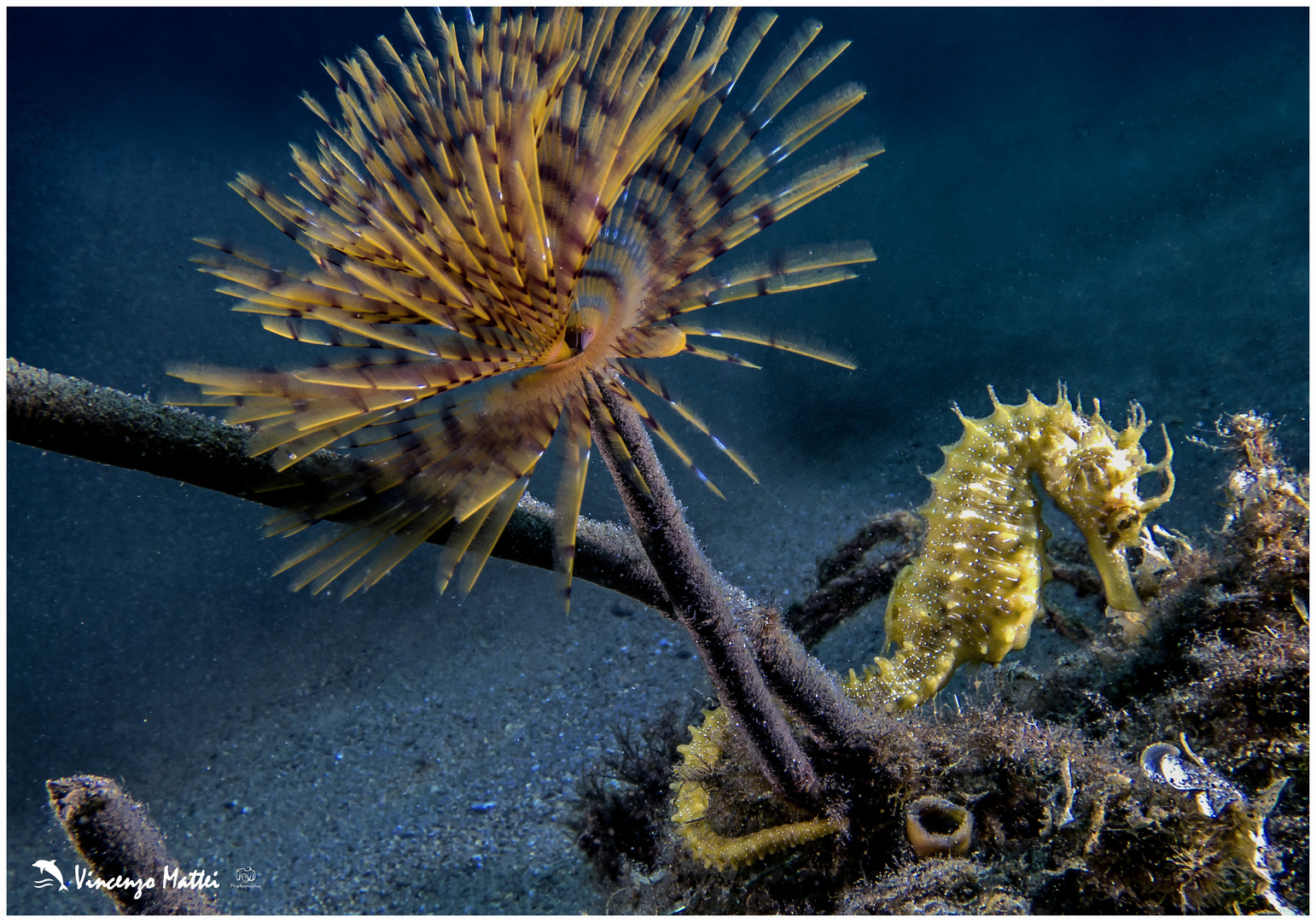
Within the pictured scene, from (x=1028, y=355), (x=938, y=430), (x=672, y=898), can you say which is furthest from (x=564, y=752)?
(x=1028, y=355)

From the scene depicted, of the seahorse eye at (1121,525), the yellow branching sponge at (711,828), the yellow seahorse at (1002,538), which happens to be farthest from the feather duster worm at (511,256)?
the seahorse eye at (1121,525)

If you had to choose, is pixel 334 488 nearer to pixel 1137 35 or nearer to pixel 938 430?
pixel 938 430

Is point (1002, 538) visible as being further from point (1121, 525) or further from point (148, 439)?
point (148, 439)

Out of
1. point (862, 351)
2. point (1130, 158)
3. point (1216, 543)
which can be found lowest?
point (1216, 543)

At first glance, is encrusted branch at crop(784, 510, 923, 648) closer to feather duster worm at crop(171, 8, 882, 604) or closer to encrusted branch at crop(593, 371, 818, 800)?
encrusted branch at crop(593, 371, 818, 800)

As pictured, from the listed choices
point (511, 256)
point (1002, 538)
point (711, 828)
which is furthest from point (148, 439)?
point (1002, 538)

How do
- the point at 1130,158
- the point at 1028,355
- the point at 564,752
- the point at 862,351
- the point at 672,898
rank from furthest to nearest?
the point at 1130,158 < the point at 862,351 < the point at 1028,355 < the point at 564,752 < the point at 672,898
